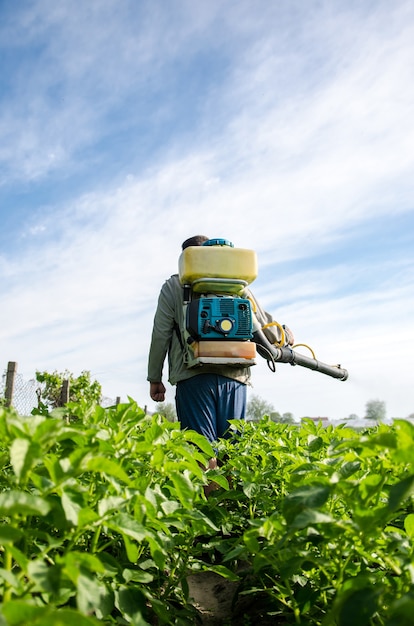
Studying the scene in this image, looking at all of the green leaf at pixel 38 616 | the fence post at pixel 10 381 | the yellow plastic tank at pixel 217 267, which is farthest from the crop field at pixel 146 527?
the fence post at pixel 10 381

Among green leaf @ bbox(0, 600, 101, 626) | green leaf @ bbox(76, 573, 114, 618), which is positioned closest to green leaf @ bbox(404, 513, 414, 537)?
green leaf @ bbox(76, 573, 114, 618)

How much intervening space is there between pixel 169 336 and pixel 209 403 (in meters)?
0.75

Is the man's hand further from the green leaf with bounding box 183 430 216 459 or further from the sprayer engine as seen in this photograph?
the green leaf with bounding box 183 430 216 459

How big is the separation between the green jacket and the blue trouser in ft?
0.50

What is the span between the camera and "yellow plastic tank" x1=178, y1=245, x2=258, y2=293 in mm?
4500

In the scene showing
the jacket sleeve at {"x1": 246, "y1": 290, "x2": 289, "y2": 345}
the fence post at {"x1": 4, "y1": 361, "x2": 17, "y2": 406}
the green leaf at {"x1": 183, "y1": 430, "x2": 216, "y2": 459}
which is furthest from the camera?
the fence post at {"x1": 4, "y1": 361, "x2": 17, "y2": 406}

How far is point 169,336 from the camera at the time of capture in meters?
4.93

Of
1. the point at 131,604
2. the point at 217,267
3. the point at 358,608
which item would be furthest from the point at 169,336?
the point at 358,608

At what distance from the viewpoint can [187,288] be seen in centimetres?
469

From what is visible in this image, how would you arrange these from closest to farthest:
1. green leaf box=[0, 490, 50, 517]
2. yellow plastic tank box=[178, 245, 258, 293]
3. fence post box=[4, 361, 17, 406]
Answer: green leaf box=[0, 490, 50, 517] < yellow plastic tank box=[178, 245, 258, 293] < fence post box=[4, 361, 17, 406]

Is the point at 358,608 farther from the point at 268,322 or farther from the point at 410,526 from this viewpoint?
the point at 268,322

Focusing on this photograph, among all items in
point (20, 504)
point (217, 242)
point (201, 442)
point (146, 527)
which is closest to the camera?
point (20, 504)

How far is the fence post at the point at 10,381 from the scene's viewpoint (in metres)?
11.3

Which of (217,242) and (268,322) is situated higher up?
(217,242)
